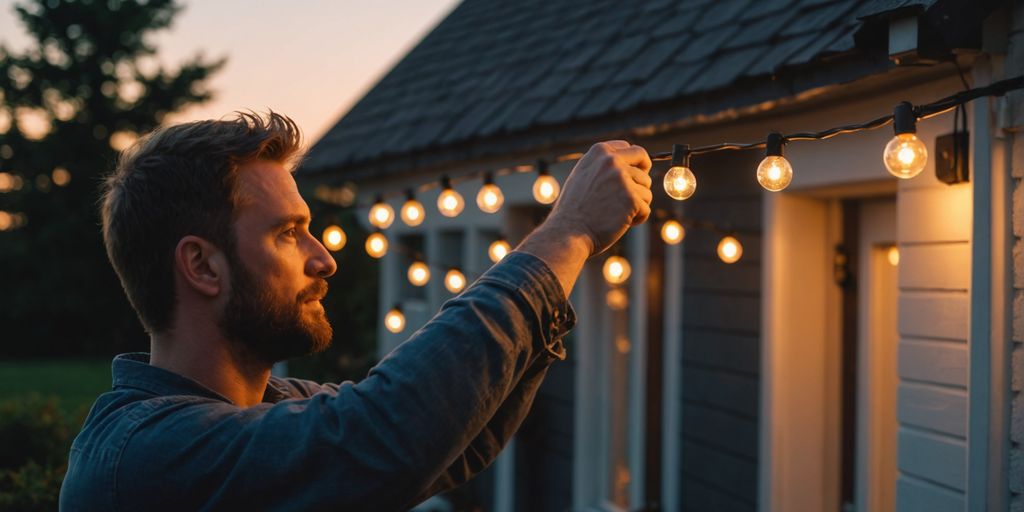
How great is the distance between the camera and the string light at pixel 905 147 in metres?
2.46

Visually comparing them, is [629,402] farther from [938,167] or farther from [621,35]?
[938,167]

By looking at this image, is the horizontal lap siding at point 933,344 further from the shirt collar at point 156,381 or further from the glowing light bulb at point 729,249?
the shirt collar at point 156,381

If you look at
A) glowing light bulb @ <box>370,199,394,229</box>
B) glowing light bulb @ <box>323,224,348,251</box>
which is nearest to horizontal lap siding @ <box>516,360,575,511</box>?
glowing light bulb @ <box>370,199,394,229</box>

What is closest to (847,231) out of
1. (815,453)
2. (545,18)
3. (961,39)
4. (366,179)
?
(815,453)

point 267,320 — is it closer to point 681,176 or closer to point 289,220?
point 289,220

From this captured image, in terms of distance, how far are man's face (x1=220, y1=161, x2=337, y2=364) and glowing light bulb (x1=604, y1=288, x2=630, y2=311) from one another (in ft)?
16.5

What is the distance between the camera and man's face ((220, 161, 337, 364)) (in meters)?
1.83

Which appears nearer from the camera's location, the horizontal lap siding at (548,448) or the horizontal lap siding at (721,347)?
the horizontal lap siding at (721,347)

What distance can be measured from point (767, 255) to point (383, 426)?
3771mm

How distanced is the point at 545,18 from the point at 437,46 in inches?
77.9

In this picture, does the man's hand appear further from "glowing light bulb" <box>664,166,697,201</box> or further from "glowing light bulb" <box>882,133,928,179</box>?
"glowing light bulb" <box>882,133,928,179</box>

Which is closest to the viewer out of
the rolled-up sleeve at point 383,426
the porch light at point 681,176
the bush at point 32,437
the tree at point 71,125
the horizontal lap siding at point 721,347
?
the rolled-up sleeve at point 383,426

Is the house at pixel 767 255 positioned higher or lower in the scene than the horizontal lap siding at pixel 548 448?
higher

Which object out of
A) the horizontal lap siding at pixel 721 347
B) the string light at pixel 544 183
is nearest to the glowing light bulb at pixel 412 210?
the string light at pixel 544 183
